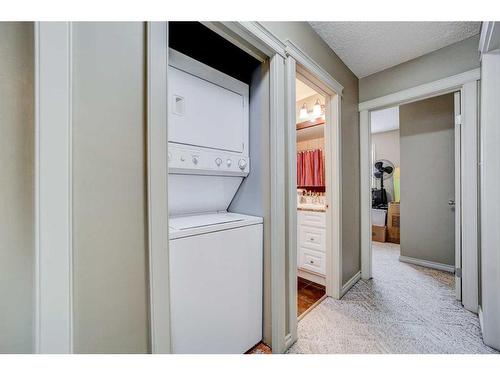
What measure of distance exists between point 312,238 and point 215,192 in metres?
1.49

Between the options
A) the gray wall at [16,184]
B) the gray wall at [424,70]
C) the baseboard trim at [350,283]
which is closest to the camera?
the gray wall at [16,184]

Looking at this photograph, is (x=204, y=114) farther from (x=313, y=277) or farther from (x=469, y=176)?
(x=469, y=176)

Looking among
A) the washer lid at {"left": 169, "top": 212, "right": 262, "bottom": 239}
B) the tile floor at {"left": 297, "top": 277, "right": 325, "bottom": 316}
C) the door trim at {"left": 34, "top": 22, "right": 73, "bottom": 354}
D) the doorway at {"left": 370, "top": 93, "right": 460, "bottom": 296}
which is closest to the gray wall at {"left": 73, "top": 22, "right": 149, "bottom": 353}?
the door trim at {"left": 34, "top": 22, "right": 73, "bottom": 354}

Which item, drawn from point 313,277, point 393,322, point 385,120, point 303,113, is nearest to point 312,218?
point 313,277

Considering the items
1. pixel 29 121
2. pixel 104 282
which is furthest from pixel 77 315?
pixel 29 121

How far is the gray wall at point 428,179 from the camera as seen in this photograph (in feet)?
8.66

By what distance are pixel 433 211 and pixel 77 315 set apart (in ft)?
12.1

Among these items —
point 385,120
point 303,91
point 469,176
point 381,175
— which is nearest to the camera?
point 469,176

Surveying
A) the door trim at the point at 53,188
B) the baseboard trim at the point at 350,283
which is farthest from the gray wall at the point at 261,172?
the baseboard trim at the point at 350,283

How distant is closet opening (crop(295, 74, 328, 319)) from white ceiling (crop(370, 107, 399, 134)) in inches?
55.6

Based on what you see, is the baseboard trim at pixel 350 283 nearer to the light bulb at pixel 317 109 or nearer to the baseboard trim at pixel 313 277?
the baseboard trim at pixel 313 277

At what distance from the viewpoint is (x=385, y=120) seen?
4254 mm

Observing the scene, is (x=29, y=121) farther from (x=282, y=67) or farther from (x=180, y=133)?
(x=282, y=67)

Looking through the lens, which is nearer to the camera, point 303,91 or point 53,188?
point 53,188
